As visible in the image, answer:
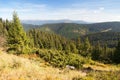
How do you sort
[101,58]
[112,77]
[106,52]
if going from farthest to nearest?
[106,52] < [101,58] < [112,77]

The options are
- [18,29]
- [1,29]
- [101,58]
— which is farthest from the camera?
[1,29]

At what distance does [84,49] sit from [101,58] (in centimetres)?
879

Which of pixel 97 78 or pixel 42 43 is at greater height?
pixel 97 78

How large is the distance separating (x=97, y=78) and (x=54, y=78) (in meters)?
1.90

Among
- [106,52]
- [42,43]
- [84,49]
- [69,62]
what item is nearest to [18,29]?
[69,62]

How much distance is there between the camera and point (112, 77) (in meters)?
8.20

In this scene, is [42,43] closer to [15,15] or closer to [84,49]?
[84,49]

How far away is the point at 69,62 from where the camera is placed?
2203cm

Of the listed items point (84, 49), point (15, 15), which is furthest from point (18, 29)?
point (84, 49)

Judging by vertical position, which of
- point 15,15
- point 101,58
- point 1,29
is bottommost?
point 101,58

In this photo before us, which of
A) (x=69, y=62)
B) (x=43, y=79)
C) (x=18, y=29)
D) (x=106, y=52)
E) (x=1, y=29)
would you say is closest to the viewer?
(x=43, y=79)

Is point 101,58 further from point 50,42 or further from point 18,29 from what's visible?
point 18,29

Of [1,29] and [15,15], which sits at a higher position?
[15,15]

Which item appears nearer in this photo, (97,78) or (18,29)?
(97,78)
